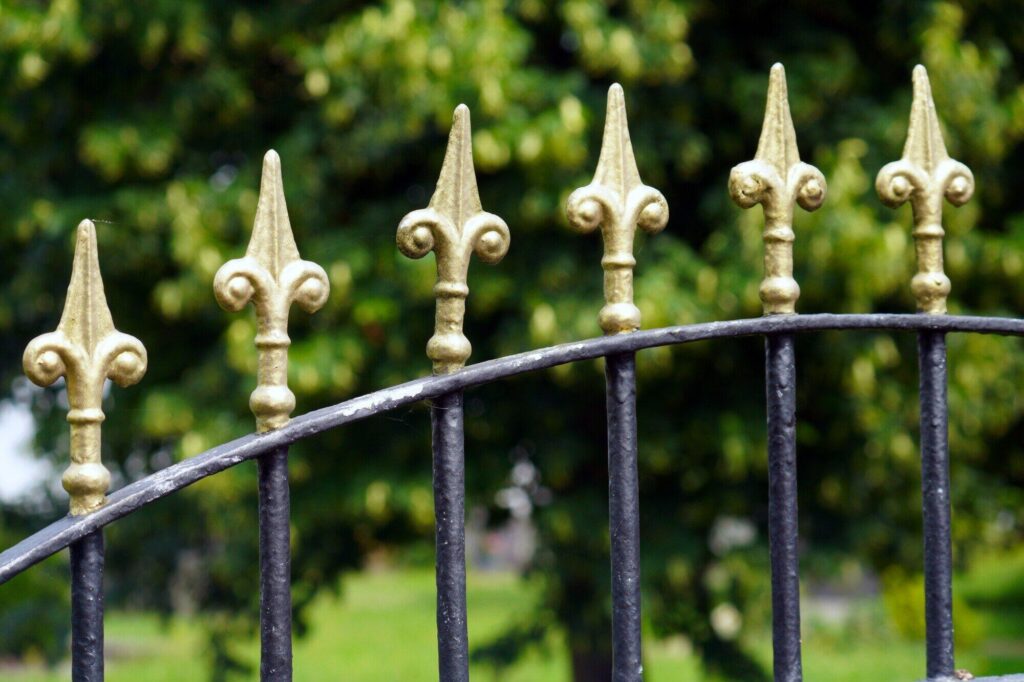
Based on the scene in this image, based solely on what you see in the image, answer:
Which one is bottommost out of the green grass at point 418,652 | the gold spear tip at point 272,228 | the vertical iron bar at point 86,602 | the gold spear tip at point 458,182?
the green grass at point 418,652

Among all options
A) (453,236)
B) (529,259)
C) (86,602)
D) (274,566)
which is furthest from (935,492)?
(529,259)

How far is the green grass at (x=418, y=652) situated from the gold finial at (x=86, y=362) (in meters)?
5.53

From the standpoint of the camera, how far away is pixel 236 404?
437 centimetres

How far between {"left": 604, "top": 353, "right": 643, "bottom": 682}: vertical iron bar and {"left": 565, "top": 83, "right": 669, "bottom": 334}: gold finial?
58 mm

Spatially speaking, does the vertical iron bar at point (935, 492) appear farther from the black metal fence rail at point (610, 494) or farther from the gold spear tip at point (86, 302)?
the gold spear tip at point (86, 302)

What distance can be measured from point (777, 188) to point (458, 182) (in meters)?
0.42

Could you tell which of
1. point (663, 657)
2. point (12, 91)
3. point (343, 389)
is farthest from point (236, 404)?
point (663, 657)

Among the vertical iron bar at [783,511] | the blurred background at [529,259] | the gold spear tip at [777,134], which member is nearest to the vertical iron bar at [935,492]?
the vertical iron bar at [783,511]

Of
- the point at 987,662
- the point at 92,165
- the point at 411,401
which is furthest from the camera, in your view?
the point at 987,662

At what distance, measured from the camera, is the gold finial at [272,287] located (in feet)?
4.09

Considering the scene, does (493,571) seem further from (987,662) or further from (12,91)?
(12,91)

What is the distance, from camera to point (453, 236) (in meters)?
1.30

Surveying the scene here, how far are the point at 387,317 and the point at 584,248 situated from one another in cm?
87

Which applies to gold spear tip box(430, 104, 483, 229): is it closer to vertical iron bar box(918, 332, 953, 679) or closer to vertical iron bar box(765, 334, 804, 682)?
vertical iron bar box(765, 334, 804, 682)
